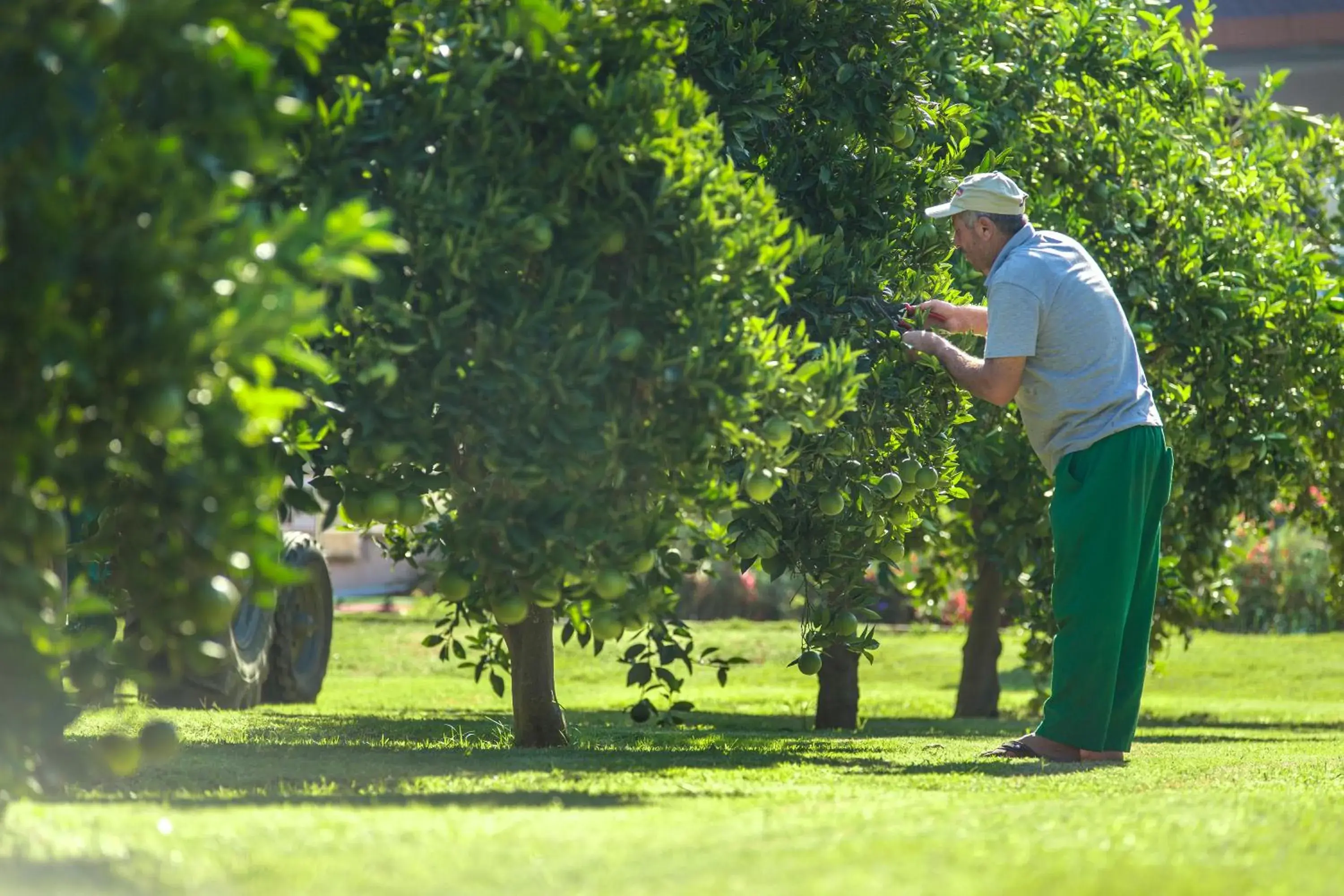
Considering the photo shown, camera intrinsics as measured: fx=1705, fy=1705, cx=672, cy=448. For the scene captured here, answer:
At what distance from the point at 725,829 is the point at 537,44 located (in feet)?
6.34

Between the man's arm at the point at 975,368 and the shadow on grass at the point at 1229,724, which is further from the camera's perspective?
the shadow on grass at the point at 1229,724

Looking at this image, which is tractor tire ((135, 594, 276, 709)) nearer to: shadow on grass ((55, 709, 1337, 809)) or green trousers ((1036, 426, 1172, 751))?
shadow on grass ((55, 709, 1337, 809))

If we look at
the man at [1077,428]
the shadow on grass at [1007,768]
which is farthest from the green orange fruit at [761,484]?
the man at [1077,428]

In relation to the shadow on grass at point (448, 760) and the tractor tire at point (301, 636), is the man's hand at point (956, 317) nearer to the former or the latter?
the shadow on grass at point (448, 760)

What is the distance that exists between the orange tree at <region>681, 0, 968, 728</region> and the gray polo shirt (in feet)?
0.99

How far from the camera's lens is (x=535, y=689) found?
630 centimetres

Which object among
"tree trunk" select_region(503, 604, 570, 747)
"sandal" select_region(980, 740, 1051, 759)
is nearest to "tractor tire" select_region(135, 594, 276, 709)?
"tree trunk" select_region(503, 604, 570, 747)

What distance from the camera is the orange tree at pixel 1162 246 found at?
8484mm

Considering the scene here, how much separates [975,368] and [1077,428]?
18.3 inches

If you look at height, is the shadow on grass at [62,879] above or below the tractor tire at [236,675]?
above

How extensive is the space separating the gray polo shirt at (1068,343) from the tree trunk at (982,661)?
5219 millimetres

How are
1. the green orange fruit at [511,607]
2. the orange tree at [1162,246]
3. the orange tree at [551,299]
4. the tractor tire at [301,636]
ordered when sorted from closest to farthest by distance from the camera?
the orange tree at [551,299] < the green orange fruit at [511,607] < the orange tree at [1162,246] < the tractor tire at [301,636]

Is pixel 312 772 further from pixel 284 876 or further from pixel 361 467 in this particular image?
pixel 284 876

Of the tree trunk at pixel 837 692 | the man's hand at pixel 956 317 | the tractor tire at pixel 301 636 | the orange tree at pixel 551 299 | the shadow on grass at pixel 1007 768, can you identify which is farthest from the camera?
the tractor tire at pixel 301 636
